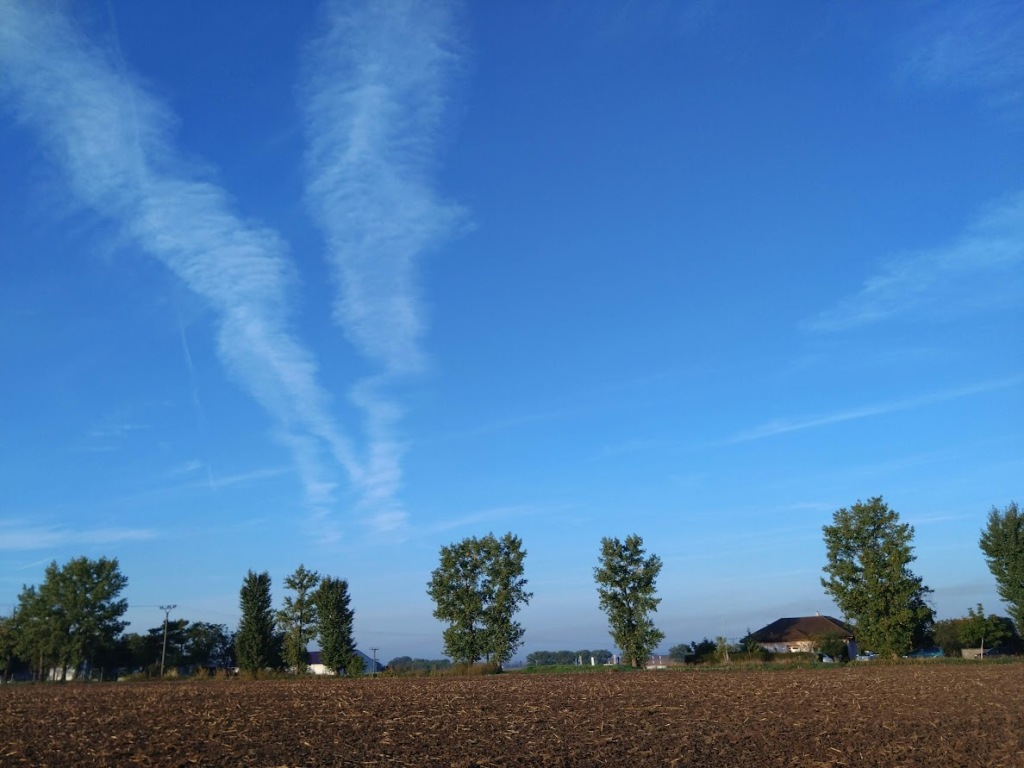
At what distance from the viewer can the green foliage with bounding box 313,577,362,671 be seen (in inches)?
2803

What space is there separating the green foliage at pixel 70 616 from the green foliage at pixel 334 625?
964 inches

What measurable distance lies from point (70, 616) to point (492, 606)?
41.5m

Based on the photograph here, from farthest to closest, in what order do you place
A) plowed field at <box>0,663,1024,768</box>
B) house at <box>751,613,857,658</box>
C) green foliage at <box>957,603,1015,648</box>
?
house at <box>751,613,857,658</box> < green foliage at <box>957,603,1015,648</box> < plowed field at <box>0,663,1024,768</box>

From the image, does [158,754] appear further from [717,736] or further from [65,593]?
[65,593]

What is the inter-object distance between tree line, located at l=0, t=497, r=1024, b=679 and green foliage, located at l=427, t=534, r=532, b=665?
0.09 meters

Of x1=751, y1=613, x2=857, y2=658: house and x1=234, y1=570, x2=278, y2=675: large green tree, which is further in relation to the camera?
x1=751, y1=613, x2=857, y2=658: house

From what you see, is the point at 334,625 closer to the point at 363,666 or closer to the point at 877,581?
the point at 363,666

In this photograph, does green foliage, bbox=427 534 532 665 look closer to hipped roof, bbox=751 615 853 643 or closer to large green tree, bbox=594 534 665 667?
large green tree, bbox=594 534 665 667

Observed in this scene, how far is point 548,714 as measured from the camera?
75.5ft

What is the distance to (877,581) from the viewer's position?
65938mm

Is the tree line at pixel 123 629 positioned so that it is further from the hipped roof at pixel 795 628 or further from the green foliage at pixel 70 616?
the hipped roof at pixel 795 628

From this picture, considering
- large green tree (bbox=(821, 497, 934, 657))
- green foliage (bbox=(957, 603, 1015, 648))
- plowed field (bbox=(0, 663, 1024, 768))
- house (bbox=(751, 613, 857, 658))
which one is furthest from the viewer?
house (bbox=(751, 613, 857, 658))

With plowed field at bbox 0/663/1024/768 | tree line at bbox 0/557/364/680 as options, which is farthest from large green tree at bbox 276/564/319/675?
plowed field at bbox 0/663/1024/768

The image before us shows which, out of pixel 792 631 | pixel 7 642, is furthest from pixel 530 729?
pixel 792 631
